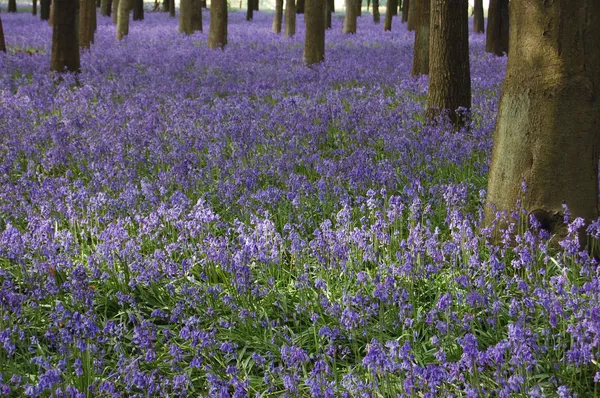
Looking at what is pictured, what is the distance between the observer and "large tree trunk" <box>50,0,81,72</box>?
11.9 metres

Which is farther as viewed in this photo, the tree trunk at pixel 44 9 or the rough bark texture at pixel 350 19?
the tree trunk at pixel 44 9

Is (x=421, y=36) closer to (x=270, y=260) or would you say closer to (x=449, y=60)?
(x=449, y=60)

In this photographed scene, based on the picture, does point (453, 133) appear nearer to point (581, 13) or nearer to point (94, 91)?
point (581, 13)

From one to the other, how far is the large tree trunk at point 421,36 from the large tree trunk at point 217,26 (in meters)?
7.60

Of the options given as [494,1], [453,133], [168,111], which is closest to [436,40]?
[453,133]

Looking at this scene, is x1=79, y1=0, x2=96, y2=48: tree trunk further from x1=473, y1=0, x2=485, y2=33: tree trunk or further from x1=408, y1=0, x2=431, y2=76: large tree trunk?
x1=473, y1=0, x2=485, y2=33: tree trunk

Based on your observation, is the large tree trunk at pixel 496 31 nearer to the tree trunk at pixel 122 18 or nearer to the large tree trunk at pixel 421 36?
the large tree trunk at pixel 421 36

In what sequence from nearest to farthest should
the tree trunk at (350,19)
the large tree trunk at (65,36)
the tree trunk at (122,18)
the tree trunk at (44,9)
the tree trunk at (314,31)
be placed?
the large tree trunk at (65,36), the tree trunk at (314,31), the tree trunk at (122,18), the tree trunk at (350,19), the tree trunk at (44,9)

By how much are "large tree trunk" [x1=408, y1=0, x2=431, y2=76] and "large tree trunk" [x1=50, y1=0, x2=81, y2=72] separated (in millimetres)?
5975

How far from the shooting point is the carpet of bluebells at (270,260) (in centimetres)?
335

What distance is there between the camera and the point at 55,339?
383cm

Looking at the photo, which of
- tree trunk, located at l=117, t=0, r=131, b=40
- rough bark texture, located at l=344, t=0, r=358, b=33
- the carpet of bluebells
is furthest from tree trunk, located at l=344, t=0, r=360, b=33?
the carpet of bluebells

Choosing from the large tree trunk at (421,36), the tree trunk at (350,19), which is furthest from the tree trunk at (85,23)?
the tree trunk at (350,19)

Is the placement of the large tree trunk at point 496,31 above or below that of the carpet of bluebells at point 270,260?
above
